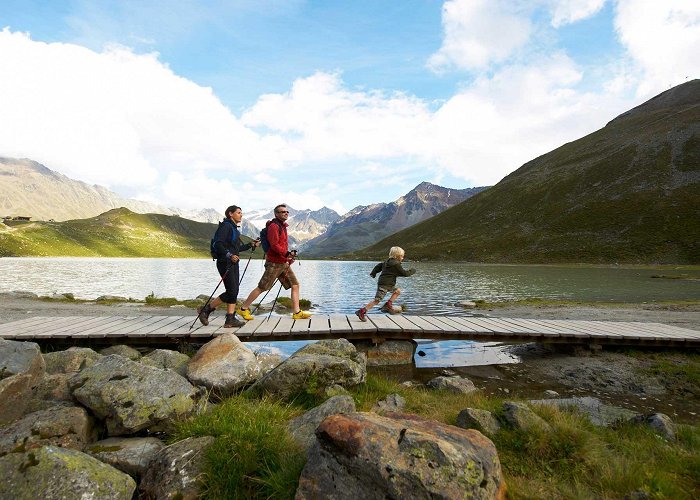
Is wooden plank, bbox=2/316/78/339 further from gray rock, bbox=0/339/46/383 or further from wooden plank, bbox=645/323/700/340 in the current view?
wooden plank, bbox=645/323/700/340

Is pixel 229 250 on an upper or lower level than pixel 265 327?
upper

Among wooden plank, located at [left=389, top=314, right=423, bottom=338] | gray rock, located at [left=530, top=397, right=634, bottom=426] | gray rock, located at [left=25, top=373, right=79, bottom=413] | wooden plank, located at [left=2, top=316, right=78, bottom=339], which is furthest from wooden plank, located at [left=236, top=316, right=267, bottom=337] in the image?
gray rock, located at [left=530, top=397, right=634, bottom=426]

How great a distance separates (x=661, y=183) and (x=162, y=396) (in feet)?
569

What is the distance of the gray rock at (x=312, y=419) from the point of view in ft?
17.9

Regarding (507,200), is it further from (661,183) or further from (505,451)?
(505,451)

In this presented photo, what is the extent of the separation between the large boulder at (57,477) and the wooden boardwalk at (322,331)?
25.5 ft

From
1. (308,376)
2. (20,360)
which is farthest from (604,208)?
(20,360)

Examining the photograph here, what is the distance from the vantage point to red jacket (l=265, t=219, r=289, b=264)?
12.5m

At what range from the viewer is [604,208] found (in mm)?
137875

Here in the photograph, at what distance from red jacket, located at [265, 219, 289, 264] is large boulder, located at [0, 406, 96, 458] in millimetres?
7331

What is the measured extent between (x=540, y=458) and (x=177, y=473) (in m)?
4.81

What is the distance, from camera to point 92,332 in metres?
12.4

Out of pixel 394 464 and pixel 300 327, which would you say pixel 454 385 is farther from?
pixel 394 464

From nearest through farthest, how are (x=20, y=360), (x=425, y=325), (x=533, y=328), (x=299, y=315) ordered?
1. (x=20, y=360)
2. (x=425, y=325)
3. (x=533, y=328)
4. (x=299, y=315)
